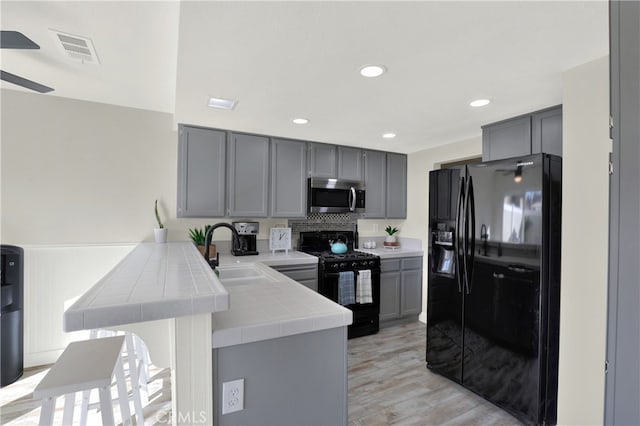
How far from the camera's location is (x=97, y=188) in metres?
3.01

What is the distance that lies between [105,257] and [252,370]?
2.60 m

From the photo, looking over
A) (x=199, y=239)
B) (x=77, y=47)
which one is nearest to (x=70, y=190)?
(x=199, y=239)

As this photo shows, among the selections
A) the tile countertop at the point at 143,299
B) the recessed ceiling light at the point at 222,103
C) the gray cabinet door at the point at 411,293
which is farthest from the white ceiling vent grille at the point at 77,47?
the gray cabinet door at the point at 411,293

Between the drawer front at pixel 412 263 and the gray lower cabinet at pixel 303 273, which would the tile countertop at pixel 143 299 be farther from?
the drawer front at pixel 412 263

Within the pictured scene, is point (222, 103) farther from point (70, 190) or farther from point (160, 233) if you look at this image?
point (70, 190)

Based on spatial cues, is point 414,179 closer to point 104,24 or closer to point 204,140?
point 204,140

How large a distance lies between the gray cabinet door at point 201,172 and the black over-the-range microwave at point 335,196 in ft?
3.41

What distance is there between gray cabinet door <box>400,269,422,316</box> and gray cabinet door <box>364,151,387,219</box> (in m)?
0.86

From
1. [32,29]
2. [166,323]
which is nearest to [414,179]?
[166,323]

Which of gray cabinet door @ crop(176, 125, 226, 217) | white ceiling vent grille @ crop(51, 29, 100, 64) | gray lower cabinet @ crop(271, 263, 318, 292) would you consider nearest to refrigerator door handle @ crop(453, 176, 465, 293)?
gray lower cabinet @ crop(271, 263, 318, 292)

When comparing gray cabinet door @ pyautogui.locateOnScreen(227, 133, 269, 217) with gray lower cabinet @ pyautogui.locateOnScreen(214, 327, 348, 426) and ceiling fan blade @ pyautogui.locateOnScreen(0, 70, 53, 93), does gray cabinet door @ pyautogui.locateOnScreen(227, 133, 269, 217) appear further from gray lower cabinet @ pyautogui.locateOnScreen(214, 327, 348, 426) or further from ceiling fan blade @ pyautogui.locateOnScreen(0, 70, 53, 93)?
gray lower cabinet @ pyautogui.locateOnScreen(214, 327, 348, 426)

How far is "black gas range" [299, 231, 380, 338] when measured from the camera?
3355 mm

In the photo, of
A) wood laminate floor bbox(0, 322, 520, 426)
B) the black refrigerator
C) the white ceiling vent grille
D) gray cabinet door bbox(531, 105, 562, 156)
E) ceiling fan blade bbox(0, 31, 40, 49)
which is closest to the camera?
ceiling fan blade bbox(0, 31, 40, 49)

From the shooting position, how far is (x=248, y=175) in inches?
133
